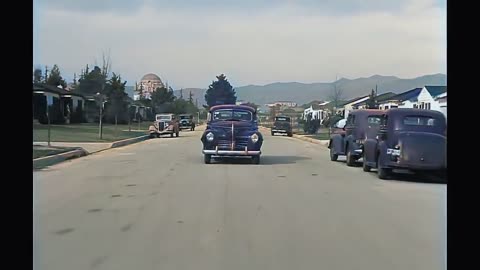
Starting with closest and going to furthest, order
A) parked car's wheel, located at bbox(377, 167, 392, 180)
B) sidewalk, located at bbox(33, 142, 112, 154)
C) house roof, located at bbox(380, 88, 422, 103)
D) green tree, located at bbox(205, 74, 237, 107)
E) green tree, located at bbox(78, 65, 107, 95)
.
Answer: parked car's wheel, located at bbox(377, 167, 392, 180), sidewalk, located at bbox(33, 142, 112, 154), green tree, located at bbox(205, 74, 237, 107), house roof, located at bbox(380, 88, 422, 103), green tree, located at bbox(78, 65, 107, 95)

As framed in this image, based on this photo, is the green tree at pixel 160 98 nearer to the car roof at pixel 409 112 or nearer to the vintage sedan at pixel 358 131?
the vintage sedan at pixel 358 131

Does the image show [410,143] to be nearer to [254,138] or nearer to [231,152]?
[254,138]

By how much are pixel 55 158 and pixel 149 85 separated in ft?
255

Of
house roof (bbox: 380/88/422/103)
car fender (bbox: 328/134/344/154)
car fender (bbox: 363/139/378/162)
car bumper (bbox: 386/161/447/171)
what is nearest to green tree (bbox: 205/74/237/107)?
car fender (bbox: 328/134/344/154)

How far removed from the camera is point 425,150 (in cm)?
1611

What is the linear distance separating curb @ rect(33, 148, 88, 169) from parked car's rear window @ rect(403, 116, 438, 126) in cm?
1046

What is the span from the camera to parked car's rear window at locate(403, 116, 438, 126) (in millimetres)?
17391

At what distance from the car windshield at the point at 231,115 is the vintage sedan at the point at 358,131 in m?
3.31

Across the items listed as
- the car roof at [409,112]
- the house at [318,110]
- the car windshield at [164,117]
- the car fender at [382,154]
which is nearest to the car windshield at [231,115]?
the car roof at [409,112]

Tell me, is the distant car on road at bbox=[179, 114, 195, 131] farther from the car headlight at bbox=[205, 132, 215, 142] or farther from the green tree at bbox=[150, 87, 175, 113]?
the car headlight at bbox=[205, 132, 215, 142]
